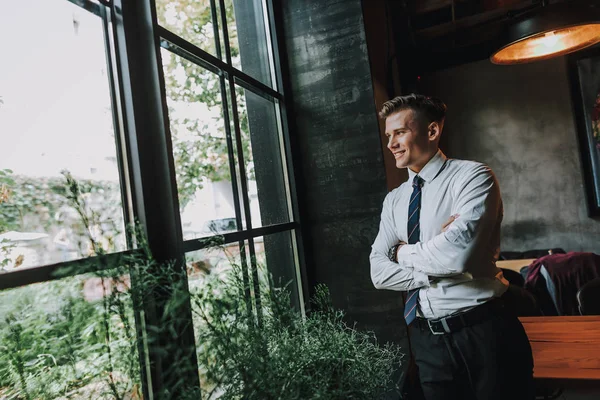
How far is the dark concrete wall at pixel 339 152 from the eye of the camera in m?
2.41

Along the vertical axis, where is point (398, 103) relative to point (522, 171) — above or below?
above

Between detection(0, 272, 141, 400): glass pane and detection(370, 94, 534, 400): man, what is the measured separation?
3.79 feet

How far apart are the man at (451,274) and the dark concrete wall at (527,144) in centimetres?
355

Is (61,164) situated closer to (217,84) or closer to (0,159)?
(0,159)

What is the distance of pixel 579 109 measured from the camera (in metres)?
4.52

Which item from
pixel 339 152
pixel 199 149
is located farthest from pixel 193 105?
pixel 339 152

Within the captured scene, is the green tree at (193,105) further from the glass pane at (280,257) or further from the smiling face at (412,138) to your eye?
the smiling face at (412,138)

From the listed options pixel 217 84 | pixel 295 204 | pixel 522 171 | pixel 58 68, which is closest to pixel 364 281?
pixel 295 204

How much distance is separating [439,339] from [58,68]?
1.60 metres

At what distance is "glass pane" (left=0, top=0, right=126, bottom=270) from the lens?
3.22ft

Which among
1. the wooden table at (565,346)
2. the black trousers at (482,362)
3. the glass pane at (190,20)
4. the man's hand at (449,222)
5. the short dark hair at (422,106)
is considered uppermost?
the glass pane at (190,20)

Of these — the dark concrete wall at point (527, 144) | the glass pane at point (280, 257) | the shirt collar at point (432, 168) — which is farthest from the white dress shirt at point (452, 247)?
the dark concrete wall at point (527, 144)

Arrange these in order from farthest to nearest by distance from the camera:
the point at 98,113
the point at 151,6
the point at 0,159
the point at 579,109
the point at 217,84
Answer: the point at 579,109
the point at 217,84
the point at 151,6
the point at 98,113
the point at 0,159

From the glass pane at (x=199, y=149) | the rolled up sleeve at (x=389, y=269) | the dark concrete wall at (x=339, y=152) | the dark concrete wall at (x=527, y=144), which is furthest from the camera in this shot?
the dark concrete wall at (x=527, y=144)
